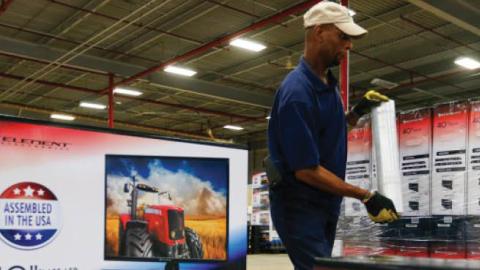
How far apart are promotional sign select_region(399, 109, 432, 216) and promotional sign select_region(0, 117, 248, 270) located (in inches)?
63.8

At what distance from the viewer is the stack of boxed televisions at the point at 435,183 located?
3.49m

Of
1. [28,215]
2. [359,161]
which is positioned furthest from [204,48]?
[28,215]

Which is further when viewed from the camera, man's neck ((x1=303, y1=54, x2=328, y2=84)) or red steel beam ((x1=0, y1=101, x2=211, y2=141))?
red steel beam ((x1=0, y1=101, x2=211, y2=141))

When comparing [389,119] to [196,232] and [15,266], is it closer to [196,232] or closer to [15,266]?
[196,232]

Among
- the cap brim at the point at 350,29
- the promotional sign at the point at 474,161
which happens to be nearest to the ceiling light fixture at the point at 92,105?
the promotional sign at the point at 474,161

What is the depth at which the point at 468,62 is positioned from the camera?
11.9 metres

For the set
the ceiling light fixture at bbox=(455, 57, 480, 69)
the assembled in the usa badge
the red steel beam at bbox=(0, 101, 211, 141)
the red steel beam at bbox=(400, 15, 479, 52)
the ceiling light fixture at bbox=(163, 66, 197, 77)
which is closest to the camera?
the assembled in the usa badge

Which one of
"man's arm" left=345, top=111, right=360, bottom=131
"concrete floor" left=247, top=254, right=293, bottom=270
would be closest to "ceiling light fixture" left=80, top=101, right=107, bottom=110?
"concrete floor" left=247, top=254, right=293, bottom=270

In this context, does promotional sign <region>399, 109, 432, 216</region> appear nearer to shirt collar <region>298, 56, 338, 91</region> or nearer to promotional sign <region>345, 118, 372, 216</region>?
promotional sign <region>345, 118, 372, 216</region>

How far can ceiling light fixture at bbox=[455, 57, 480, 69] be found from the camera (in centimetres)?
1169

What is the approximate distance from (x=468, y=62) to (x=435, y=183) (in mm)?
9283

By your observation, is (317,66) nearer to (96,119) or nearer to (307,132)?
(307,132)

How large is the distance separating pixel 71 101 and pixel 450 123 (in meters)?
15.6

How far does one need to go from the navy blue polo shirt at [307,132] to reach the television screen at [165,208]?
1.77ft
